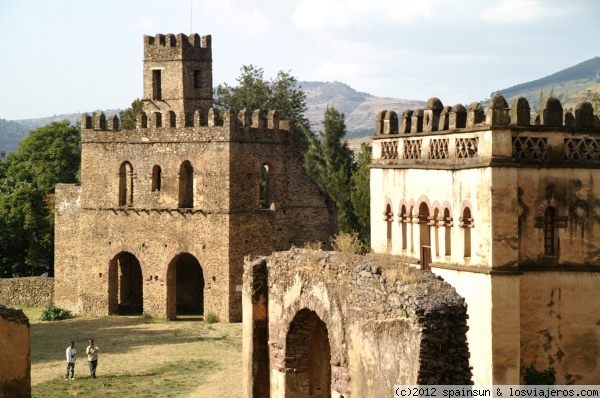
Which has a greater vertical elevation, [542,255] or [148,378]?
[542,255]

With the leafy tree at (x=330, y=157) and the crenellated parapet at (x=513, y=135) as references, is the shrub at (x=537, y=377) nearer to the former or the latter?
the crenellated parapet at (x=513, y=135)

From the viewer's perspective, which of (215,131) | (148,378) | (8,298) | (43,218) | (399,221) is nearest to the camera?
(399,221)

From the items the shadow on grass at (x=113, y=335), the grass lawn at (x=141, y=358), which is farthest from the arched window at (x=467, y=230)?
the shadow on grass at (x=113, y=335)

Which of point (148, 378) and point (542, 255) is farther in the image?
point (148, 378)

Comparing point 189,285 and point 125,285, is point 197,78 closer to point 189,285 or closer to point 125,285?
point 189,285

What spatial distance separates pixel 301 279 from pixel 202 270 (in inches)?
812

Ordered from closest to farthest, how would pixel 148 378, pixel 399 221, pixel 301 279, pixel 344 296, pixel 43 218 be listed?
pixel 344 296 → pixel 301 279 → pixel 399 221 → pixel 148 378 → pixel 43 218

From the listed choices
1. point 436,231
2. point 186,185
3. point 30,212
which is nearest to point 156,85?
point 186,185

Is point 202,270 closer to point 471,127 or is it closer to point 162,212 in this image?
point 162,212

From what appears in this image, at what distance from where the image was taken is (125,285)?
42750 mm

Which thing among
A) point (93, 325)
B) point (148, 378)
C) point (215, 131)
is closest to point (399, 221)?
point (148, 378)

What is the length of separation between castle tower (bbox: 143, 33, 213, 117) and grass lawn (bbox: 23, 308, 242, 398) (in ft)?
30.2

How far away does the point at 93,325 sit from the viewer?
39.7m

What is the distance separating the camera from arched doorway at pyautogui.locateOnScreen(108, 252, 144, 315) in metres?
42.0
